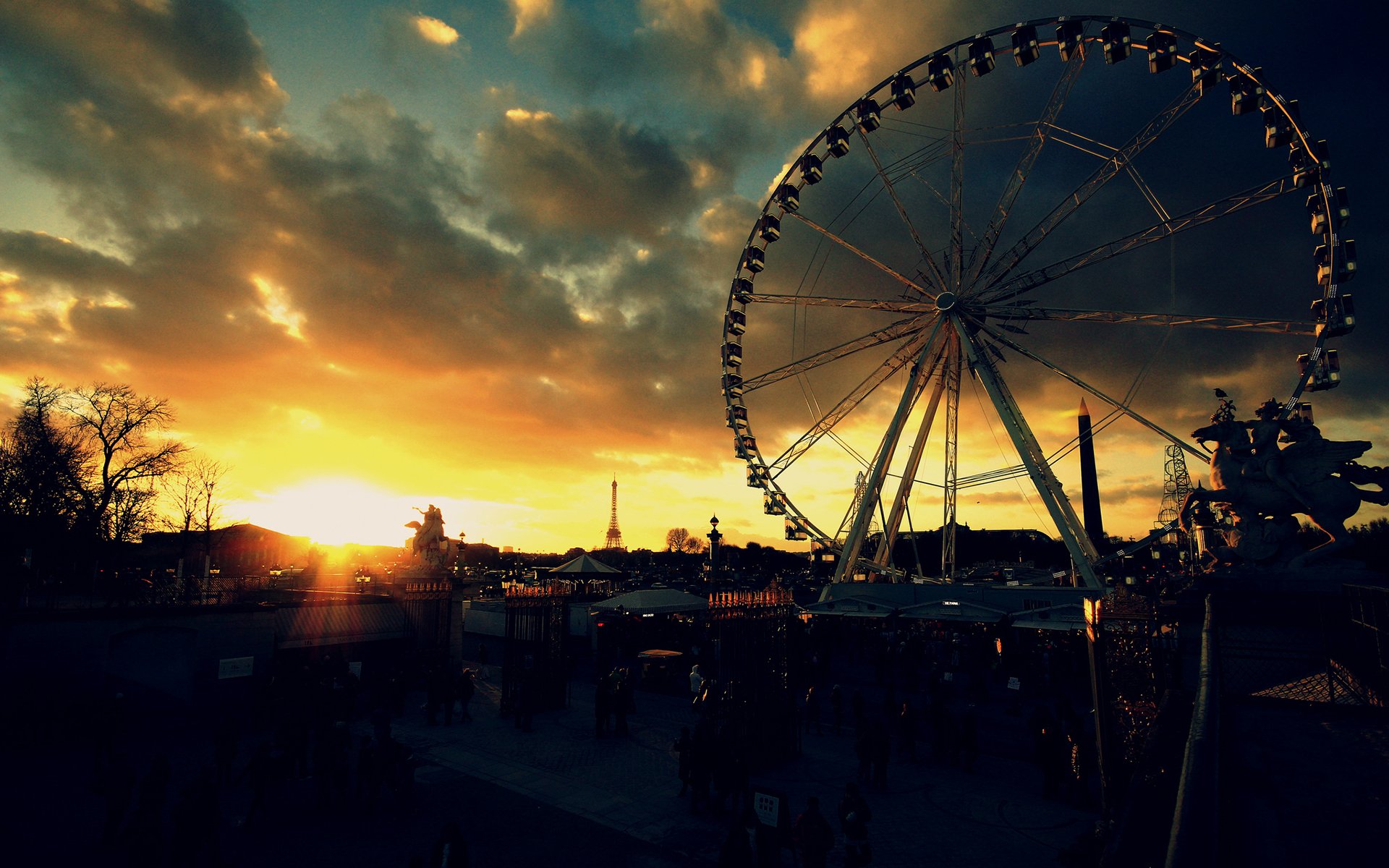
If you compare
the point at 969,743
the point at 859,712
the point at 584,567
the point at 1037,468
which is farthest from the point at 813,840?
the point at 584,567

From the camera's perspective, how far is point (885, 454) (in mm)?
24094

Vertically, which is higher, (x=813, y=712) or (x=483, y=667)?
(x=813, y=712)

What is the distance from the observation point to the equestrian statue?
12.4m

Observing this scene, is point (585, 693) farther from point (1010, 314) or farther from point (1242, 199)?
point (1242, 199)

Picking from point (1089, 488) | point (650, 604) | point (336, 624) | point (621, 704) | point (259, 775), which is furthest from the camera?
point (1089, 488)

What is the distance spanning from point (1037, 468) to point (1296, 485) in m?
8.57

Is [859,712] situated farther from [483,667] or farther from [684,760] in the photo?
[483,667]

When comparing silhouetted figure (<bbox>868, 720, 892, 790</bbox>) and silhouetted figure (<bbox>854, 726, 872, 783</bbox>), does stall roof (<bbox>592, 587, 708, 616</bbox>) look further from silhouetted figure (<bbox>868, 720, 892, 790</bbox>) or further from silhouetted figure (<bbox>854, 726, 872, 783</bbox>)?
silhouetted figure (<bbox>868, 720, 892, 790</bbox>)

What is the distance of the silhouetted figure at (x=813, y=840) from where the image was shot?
8000 mm

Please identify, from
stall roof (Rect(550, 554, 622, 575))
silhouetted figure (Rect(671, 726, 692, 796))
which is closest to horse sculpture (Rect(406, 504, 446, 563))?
stall roof (Rect(550, 554, 622, 575))

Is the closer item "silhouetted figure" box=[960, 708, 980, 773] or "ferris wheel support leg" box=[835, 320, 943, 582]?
"silhouetted figure" box=[960, 708, 980, 773]

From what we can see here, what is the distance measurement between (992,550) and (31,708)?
128482 mm

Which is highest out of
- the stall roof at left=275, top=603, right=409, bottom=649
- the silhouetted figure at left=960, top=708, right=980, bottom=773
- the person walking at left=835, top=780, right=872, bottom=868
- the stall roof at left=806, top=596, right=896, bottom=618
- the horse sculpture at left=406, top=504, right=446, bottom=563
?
the horse sculpture at left=406, top=504, right=446, bottom=563

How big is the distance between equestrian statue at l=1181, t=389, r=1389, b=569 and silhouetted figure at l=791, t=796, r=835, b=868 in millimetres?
10488
